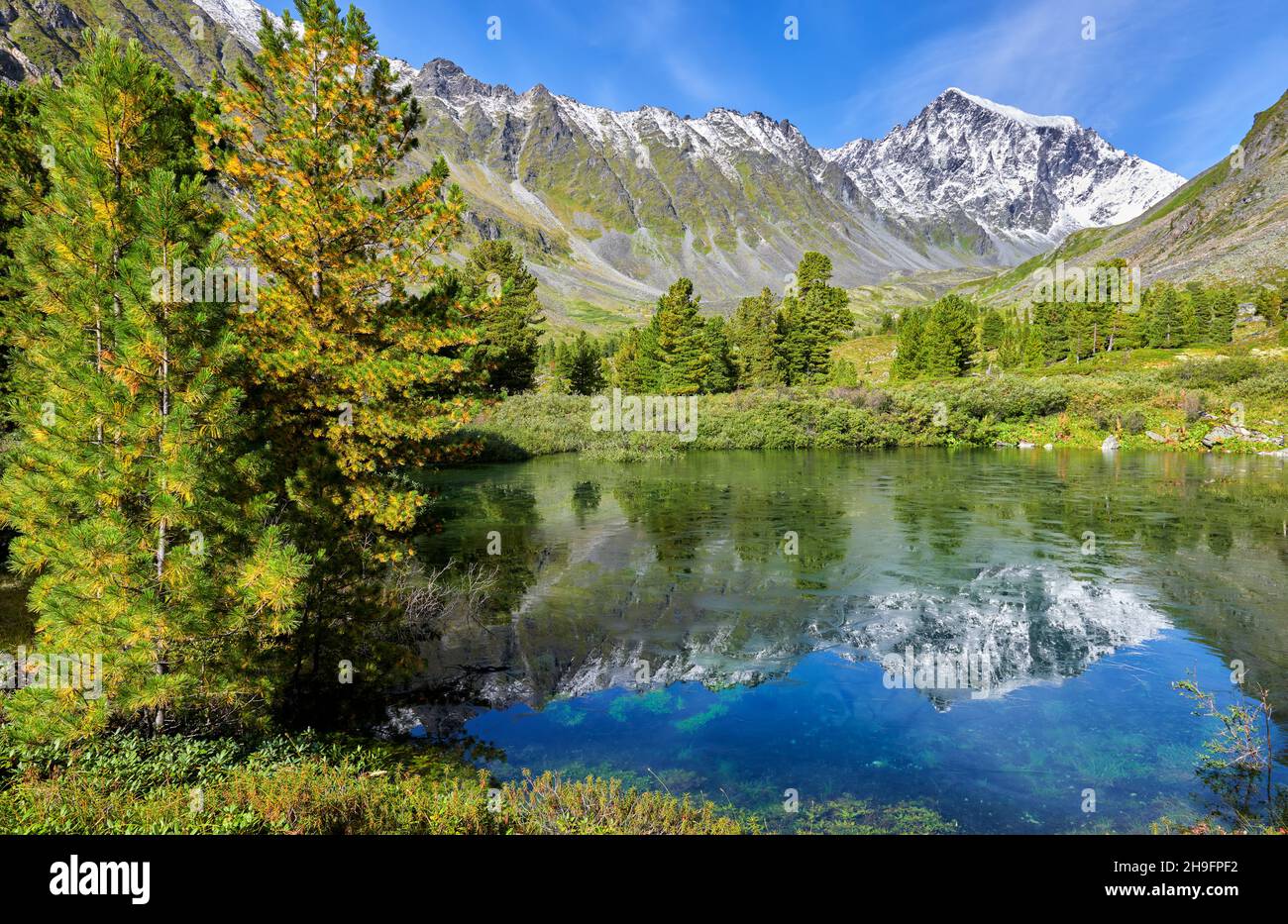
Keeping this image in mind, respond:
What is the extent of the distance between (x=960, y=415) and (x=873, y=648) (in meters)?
53.8

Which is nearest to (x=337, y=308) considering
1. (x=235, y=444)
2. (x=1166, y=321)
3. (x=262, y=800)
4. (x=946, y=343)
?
(x=235, y=444)

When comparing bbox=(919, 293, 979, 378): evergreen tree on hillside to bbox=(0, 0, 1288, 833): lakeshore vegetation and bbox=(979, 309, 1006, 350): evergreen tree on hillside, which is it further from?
bbox=(0, 0, 1288, 833): lakeshore vegetation

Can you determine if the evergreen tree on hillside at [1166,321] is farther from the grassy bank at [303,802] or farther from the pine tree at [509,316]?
the grassy bank at [303,802]

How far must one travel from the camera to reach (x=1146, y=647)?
42.0 ft

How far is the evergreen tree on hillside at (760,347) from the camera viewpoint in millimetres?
80562

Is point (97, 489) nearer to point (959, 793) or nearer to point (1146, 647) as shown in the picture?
point (959, 793)

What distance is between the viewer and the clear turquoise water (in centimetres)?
866

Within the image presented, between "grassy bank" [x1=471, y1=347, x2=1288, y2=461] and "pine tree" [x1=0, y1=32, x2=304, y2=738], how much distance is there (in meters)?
42.1

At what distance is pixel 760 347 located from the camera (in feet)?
270

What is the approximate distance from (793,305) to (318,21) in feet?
232

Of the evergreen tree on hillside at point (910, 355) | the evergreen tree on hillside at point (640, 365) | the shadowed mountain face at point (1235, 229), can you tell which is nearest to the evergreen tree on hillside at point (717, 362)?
the evergreen tree on hillside at point (640, 365)

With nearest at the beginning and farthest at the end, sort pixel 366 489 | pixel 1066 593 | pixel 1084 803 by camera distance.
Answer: pixel 1084 803, pixel 366 489, pixel 1066 593
